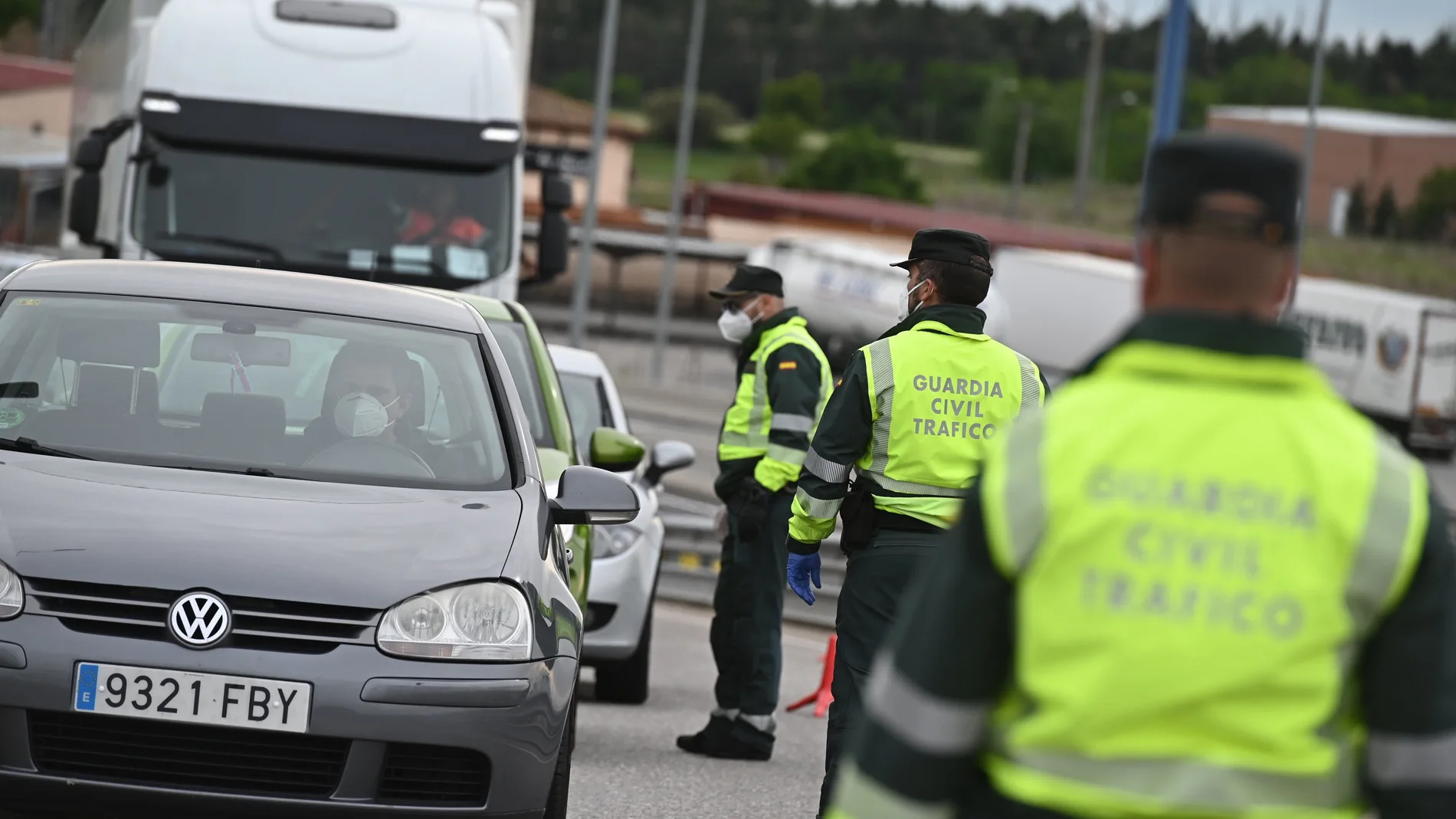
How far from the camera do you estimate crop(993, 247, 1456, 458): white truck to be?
145 ft

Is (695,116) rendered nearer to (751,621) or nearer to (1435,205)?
(1435,205)

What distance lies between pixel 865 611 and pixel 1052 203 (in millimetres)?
111599

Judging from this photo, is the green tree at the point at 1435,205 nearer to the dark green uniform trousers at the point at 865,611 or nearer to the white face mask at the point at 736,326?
the white face mask at the point at 736,326

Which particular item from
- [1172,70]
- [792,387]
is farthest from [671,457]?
[1172,70]

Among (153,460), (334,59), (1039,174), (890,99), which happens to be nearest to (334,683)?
(153,460)

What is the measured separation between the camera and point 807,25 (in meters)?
192

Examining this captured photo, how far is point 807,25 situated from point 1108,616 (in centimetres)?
19307

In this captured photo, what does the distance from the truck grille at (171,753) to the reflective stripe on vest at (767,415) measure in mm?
3632

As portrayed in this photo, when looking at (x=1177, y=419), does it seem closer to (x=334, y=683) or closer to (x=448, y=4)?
(x=334, y=683)

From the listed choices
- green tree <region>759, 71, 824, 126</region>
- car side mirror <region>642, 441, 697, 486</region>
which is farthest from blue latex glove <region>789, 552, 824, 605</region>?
green tree <region>759, 71, 824, 126</region>

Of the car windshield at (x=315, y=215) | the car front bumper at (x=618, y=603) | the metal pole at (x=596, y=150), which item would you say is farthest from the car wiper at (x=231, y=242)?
the metal pole at (x=596, y=150)

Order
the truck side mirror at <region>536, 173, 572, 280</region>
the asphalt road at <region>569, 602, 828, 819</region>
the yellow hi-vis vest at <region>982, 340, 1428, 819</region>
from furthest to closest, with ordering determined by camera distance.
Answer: the truck side mirror at <region>536, 173, 572, 280</region> → the asphalt road at <region>569, 602, 828, 819</region> → the yellow hi-vis vest at <region>982, 340, 1428, 819</region>

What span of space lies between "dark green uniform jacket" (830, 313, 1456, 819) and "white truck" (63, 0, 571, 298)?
1032cm

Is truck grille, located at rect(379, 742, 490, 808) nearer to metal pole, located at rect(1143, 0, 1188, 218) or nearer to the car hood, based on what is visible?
the car hood
